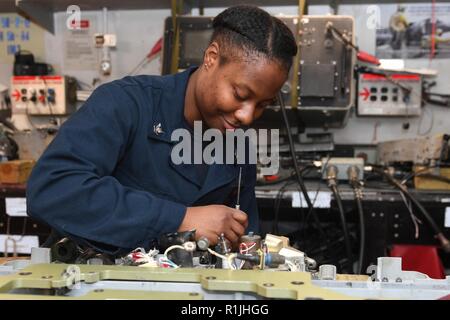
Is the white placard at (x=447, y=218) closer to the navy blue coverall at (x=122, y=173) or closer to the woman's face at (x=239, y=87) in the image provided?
the navy blue coverall at (x=122, y=173)

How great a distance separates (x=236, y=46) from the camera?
1056mm

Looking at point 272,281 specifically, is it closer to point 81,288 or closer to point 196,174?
point 81,288

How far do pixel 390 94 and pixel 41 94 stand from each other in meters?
1.83

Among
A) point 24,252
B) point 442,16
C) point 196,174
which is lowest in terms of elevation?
point 24,252

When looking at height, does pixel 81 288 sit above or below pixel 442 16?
below

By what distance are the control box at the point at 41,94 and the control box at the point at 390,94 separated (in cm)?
157

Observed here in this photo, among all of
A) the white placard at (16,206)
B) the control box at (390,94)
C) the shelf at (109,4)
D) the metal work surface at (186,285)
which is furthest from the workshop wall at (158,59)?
the metal work surface at (186,285)

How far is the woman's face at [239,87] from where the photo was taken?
102 cm

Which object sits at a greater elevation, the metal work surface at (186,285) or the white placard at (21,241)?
the metal work surface at (186,285)

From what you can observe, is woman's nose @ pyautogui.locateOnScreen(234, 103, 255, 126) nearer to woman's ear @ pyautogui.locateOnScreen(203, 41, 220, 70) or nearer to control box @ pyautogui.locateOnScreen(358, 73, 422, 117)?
woman's ear @ pyautogui.locateOnScreen(203, 41, 220, 70)

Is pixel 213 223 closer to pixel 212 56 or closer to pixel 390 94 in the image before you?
pixel 212 56
